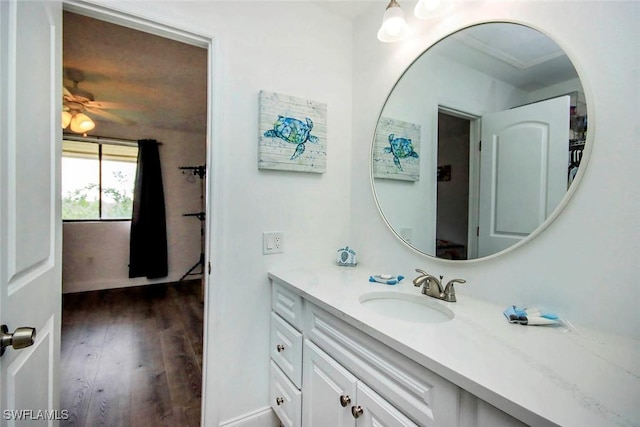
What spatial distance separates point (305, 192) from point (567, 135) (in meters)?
1.15

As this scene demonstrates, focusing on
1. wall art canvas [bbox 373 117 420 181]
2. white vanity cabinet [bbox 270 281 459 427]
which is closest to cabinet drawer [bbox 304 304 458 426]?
white vanity cabinet [bbox 270 281 459 427]

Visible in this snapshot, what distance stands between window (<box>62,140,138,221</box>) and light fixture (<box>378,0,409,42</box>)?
425 centimetres

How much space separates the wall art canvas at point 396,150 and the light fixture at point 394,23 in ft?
1.29

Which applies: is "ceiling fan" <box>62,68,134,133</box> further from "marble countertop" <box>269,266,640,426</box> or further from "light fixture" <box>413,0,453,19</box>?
"marble countertop" <box>269,266,640,426</box>

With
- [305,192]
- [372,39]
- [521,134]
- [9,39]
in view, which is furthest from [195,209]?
[521,134]

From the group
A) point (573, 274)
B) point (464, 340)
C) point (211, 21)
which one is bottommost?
point (464, 340)

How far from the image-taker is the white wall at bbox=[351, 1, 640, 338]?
78 cm

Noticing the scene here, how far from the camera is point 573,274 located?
34.5 inches

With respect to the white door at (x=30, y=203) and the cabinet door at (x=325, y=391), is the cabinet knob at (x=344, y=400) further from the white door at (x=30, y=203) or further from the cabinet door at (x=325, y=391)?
the white door at (x=30, y=203)

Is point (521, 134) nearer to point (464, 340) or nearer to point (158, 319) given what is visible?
point (464, 340)

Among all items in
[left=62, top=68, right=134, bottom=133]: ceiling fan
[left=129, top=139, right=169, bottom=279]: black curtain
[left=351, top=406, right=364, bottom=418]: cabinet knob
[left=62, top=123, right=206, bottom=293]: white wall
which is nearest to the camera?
[left=351, top=406, right=364, bottom=418]: cabinet knob

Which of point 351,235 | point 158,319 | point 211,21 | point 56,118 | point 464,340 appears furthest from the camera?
point 158,319

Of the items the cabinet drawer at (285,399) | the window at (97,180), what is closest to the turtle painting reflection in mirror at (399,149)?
the cabinet drawer at (285,399)

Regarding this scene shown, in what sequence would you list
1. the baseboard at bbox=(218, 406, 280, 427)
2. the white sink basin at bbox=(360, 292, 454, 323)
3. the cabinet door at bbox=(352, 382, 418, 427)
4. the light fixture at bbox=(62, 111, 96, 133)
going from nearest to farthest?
the cabinet door at bbox=(352, 382, 418, 427) → the white sink basin at bbox=(360, 292, 454, 323) → the baseboard at bbox=(218, 406, 280, 427) → the light fixture at bbox=(62, 111, 96, 133)
